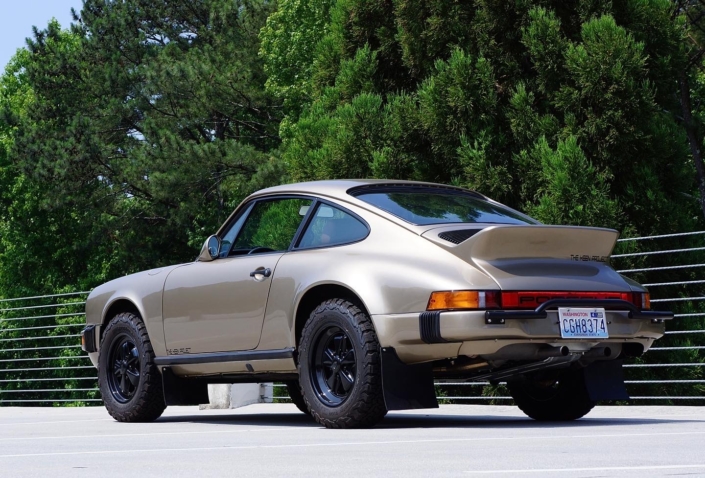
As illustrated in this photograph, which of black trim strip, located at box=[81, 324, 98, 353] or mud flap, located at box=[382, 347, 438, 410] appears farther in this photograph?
black trim strip, located at box=[81, 324, 98, 353]

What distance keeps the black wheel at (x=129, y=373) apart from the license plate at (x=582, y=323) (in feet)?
11.0

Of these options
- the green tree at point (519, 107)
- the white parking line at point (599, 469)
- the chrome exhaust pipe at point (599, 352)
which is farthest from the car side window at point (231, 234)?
the green tree at point (519, 107)

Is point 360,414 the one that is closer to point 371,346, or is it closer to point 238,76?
point 371,346

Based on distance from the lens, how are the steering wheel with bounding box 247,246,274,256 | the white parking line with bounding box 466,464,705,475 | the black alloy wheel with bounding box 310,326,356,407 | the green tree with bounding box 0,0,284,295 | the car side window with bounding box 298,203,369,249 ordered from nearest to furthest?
1. the white parking line with bounding box 466,464,705,475
2. the black alloy wheel with bounding box 310,326,356,407
3. the car side window with bounding box 298,203,369,249
4. the steering wheel with bounding box 247,246,274,256
5. the green tree with bounding box 0,0,284,295

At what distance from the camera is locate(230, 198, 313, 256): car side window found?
27.1 ft

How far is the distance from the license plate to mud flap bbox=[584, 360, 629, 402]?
0.72m

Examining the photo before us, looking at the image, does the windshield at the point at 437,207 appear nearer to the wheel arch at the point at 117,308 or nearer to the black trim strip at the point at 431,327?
the black trim strip at the point at 431,327

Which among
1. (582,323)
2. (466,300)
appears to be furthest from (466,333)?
(582,323)

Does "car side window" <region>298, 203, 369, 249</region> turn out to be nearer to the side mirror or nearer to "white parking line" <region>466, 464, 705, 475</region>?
the side mirror

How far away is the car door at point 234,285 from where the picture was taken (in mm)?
8070

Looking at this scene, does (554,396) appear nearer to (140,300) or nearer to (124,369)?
(140,300)

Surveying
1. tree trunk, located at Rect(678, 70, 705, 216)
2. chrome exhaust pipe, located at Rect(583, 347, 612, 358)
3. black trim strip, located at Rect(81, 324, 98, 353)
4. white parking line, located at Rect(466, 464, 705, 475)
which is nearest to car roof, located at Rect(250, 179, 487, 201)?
chrome exhaust pipe, located at Rect(583, 347, 612, 358)

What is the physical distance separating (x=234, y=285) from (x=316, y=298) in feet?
2.56

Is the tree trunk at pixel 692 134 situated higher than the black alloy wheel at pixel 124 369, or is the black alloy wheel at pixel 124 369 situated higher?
the tree trunk at pixel 692 134
